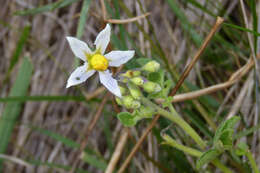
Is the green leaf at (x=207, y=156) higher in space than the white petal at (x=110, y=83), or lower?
lower

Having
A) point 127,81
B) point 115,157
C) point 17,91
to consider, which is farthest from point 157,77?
point 17,91

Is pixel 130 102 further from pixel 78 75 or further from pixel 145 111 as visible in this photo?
pixel 78 75

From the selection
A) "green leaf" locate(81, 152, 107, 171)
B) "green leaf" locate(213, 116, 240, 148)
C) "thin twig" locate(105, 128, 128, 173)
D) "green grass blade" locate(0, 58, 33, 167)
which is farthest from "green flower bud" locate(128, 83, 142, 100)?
"green grass blade" locate(0, 58, 33, 167)

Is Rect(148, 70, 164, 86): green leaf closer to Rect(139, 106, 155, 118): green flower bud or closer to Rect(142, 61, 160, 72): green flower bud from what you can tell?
Rect(142, 61, 160, 72): green flower bud

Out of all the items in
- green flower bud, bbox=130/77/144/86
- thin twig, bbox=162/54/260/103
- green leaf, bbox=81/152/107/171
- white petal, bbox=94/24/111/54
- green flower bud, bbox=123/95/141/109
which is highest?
white petal, bbox=94/24/111/54

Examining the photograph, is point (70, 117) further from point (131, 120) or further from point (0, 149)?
point (131, 120)

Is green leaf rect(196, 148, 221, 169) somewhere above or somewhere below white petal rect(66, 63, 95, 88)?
below

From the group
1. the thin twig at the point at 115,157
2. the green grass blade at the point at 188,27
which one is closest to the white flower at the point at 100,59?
the thin twig at the point at 115,157

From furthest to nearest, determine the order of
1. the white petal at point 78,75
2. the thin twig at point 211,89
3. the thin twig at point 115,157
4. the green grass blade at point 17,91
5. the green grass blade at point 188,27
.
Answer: the green grass blade at point 17,91 → the green grass blade at point 188,27 → the thin twig at point 115,157 → the thin twig at point 211,89 → the white petal at point 78,75

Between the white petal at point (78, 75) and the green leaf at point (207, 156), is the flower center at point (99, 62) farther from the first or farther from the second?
the green leaf at point (207, 156)
